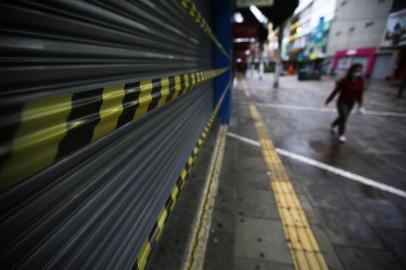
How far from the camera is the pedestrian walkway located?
1958mm

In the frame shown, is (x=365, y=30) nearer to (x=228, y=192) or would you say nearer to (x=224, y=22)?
(x=224, y=22)

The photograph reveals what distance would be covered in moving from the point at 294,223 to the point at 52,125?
101 inches

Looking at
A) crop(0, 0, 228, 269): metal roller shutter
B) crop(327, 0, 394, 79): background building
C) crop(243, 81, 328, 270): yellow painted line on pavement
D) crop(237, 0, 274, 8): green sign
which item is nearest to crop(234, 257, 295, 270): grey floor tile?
crop(243, 81, 328, 270): yellow painted line on pavement

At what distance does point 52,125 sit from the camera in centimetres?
44

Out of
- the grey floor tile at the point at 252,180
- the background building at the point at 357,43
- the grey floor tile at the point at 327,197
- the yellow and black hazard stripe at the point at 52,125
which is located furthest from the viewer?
the background building at the point at 357,43

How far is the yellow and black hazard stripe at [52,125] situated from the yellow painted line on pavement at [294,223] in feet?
6.90

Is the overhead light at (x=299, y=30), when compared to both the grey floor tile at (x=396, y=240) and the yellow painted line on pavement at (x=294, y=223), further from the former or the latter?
the grey floor tile at (x=396, y=240)

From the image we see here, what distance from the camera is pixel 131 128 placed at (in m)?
1.24

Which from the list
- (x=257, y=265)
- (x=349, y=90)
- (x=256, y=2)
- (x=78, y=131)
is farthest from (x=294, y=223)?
(x=256, y=2)

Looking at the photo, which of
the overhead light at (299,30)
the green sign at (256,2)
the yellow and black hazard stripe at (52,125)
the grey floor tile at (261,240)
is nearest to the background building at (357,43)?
the overhead light at (299,30)

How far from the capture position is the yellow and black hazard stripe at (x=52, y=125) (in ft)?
1.16

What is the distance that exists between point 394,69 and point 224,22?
27.6 meters

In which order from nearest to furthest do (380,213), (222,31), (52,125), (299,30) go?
1. (52,125)
2. (380,213)
3. (222,31)
4. (299,30)

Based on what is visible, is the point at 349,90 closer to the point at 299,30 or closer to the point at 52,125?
the point at 52,125
